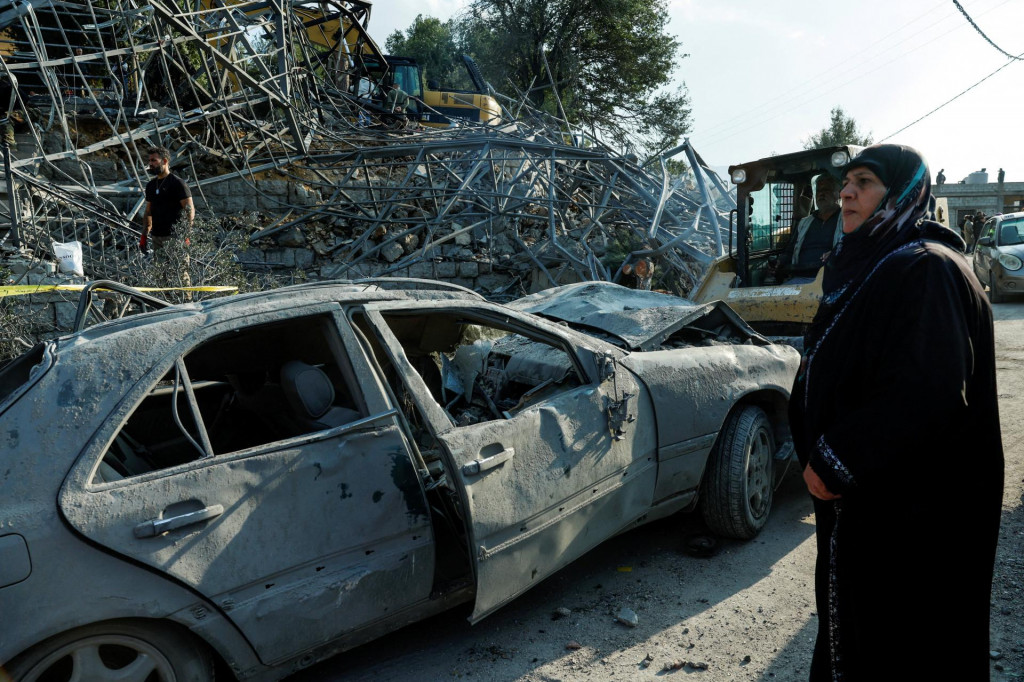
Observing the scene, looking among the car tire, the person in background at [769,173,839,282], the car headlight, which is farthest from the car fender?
the car headlight

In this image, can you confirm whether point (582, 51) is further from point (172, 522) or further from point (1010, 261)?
point (172, 522)

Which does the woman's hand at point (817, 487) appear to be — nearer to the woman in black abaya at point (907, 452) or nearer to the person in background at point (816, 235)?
the woman in black abaya at point (907, 452)

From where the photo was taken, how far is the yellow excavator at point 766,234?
23.5 feet

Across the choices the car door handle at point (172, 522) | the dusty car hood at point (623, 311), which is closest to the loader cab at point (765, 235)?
the dusty car hood at point (623, 311)

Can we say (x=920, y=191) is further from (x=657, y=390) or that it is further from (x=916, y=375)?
(x=657, y=390)

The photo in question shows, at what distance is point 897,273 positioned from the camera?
1854mm

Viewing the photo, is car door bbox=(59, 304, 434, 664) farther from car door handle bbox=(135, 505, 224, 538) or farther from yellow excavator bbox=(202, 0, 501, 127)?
yellow excavator bbox=(202, 0, 501, 127)

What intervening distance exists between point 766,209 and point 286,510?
6.92 metres

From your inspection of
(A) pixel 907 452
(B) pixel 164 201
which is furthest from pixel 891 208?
(B) pixel 164 201

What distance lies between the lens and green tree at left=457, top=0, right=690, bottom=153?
3070 centimetres

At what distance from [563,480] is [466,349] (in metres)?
1.49

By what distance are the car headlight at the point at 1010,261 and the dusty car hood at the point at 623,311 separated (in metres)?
10.3

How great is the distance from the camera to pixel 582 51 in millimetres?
31516

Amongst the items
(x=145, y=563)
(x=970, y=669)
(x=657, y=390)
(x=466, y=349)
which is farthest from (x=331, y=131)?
(x=970, y=669)
